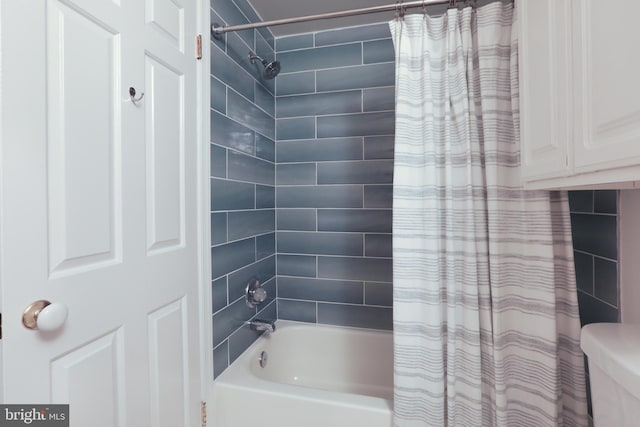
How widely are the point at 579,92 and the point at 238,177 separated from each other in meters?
1.35

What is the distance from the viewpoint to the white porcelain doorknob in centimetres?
65

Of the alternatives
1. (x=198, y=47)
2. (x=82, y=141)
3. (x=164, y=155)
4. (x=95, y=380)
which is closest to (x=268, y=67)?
(x=198, y=47)

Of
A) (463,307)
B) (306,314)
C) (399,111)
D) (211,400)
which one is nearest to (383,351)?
(306,314)

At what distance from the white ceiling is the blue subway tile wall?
4.77 ft

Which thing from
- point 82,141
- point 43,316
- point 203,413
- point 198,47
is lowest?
point 203,413

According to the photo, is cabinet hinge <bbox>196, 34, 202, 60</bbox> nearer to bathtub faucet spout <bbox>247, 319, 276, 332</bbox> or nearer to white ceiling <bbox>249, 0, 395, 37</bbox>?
white ceiling <bbox>249, 0, 395, 37</bbox>

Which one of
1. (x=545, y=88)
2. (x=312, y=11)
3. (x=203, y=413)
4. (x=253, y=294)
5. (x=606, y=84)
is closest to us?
(x=606, y=84)

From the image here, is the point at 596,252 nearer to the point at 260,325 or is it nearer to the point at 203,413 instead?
the point at 260,325

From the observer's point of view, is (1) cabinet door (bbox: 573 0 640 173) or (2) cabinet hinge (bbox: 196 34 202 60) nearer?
(1) cabinet door (bbox: 573 0 640 173)

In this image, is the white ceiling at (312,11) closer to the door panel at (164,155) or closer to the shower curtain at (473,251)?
the shower curtain at (473,251)

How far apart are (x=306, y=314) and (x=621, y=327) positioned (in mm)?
1595

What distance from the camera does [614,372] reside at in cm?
68

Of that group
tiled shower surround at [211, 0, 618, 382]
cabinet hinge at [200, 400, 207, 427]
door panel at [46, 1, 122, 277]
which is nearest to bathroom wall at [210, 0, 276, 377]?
tiled shower surround at [211, 0, 618, 382]

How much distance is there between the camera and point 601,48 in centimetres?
65
